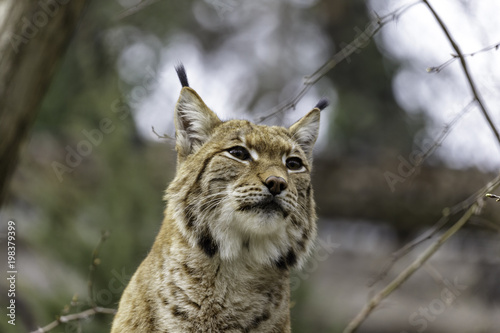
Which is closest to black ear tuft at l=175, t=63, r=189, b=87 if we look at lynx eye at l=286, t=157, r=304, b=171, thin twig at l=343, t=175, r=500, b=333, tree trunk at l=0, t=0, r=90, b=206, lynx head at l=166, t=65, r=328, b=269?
lynx head at l=166, t=65, r=328, b=269

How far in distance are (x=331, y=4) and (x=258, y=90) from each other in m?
3.80

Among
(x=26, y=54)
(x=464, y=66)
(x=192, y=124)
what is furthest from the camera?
(x=26, y=54)

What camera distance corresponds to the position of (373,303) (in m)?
4.55

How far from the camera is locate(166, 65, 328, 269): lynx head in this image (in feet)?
13.4

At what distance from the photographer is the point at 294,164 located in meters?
Result: 4.47

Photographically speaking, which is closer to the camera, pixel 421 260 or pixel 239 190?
pixel 239 190

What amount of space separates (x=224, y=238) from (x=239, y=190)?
34 cm

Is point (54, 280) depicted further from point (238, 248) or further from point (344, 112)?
point (344, 112)

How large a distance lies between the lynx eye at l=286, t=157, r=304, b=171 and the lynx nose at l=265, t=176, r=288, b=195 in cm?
42

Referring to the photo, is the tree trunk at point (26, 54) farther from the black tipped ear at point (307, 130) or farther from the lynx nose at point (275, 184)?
the lynx nose at point (275, 184)

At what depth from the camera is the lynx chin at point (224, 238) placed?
4.04 metres

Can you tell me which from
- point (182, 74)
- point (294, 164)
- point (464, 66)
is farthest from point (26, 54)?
point (464, 66)

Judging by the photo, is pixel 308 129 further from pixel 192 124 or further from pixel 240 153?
pixel 192 124

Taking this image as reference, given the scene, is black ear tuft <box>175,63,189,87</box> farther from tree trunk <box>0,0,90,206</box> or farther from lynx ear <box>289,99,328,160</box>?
tree trunk <box>0,0,90,206</box>
